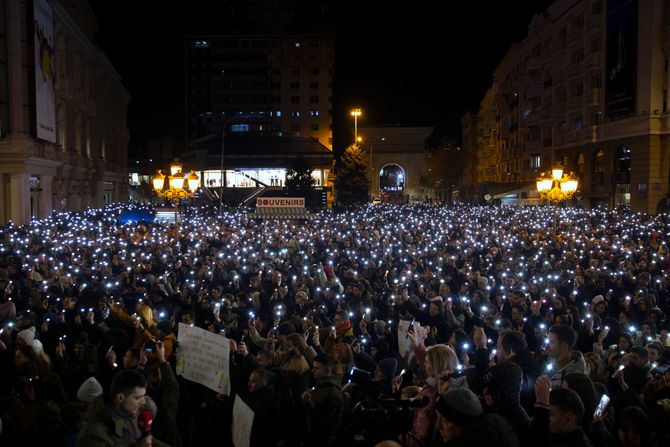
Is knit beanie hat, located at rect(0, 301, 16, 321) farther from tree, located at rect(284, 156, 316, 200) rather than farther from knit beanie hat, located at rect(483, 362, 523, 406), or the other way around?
tree, located at rect(284, 156, 316, 200)

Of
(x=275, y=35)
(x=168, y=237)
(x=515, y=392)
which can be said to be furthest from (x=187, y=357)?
(x=275, y=35)

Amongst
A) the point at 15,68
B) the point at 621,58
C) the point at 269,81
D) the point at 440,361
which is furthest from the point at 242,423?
the point at 269,81

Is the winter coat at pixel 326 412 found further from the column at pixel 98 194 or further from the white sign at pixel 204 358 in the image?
the column at pixel 98 194

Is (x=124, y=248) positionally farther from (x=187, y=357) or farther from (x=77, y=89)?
(x=77, y=89)

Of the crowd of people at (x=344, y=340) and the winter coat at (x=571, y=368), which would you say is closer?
the crowd of people at (x=344, y=340)

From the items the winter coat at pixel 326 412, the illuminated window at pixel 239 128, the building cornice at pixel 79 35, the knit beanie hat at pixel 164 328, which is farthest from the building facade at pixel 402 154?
the winter coat at pixel 326 412

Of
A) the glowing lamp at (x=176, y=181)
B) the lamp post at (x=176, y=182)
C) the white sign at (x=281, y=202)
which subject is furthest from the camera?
the white sign at (x=281, y=202)

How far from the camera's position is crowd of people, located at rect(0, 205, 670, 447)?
458cm

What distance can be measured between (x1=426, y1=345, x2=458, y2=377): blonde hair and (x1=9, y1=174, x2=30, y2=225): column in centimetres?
3117

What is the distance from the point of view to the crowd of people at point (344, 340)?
15.0 feet

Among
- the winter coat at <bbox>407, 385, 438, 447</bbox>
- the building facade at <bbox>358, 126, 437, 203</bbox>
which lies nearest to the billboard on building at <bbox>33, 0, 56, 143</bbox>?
the winter coat at <bbox>407, 385, 438, 447</bbox>

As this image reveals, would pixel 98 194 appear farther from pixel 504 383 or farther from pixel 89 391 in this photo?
pixel 504 383

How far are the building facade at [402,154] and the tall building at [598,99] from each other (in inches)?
1535

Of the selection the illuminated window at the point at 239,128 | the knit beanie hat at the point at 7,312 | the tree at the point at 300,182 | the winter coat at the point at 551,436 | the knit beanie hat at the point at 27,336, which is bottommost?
the knit beanie hat at the point at 7,312
